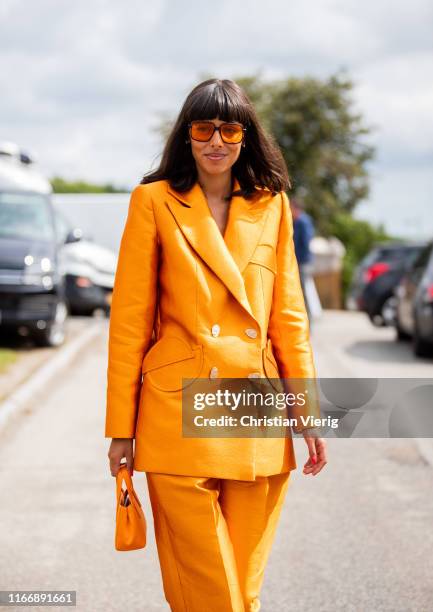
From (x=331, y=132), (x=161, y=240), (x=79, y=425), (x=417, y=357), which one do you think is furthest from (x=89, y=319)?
(x=331, y=132)

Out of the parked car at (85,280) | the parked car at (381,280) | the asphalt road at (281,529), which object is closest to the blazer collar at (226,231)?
the asphalt road at (281,529)

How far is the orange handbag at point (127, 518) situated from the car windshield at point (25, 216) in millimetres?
10465

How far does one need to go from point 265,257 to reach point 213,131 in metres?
0.39

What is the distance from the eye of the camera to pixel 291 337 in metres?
3.01

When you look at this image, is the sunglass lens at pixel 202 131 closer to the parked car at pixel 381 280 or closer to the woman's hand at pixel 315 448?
the woman's hand at pixel 315 448

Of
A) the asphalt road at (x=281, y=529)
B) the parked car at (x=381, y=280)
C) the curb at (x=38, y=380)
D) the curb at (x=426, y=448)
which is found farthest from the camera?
the parked car at (x=381, y=280)

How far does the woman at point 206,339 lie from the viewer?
288 centimetres

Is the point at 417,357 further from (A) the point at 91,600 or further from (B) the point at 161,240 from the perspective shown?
(B) the point at 161,240

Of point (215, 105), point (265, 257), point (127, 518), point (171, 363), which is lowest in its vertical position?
point (127, 518)

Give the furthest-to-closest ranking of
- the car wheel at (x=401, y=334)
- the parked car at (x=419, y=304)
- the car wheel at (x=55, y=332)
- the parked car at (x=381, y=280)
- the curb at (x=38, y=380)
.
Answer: the parked car at (x=381, y=280) → the car wheel at (x=401, y=334) → the car wheel at (x=55, y=332) → the parked car at (x=419, y=304) → the curb at (x=38, y=380)

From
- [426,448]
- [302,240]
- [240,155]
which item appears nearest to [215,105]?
[240,155]

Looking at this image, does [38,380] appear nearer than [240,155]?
No

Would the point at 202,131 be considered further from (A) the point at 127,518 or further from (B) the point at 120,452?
(A) the point at 127,518

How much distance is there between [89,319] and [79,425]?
10618 millimetres
